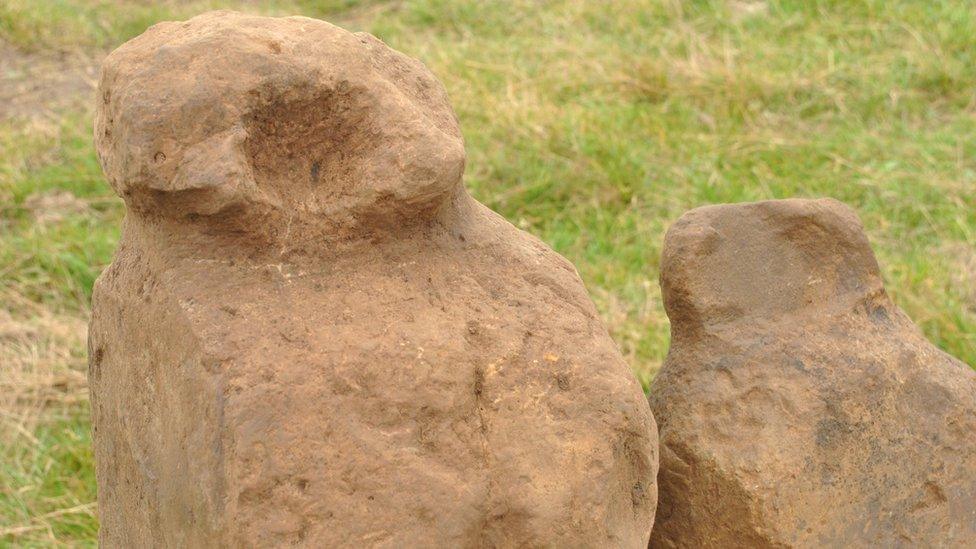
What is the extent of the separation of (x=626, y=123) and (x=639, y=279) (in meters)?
0.95

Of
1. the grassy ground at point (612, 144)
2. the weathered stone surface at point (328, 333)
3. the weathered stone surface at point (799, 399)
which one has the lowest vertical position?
the grassy ground at point (612, 144)

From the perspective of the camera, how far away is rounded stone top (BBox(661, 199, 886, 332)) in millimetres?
2074

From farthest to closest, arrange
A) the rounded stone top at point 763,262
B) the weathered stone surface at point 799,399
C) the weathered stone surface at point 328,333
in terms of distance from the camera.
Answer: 1. the rounded stone top at point 763,262
2. the weathered stone surface at point 799,399
3. the weathered stone surface at point 328,333

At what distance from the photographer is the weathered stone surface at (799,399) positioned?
6.43ft

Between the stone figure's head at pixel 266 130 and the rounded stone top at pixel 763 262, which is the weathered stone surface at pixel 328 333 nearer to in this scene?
the stone figure's head at pixel 266 130

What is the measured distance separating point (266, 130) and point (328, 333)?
0.27 metres

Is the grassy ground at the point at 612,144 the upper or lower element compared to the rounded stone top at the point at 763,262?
lower

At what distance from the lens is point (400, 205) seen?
1.66 m

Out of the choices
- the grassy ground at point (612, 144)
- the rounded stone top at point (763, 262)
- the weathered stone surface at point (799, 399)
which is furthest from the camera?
the grassy ground at point (612, 144)

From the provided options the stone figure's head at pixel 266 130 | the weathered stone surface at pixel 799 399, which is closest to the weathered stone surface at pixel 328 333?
the stone figure's head at pixel 266 130

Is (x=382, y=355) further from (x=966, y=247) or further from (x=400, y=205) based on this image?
(x=966, y=247)

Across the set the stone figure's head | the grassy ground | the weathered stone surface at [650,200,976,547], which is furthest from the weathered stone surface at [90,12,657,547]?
the grassy ground

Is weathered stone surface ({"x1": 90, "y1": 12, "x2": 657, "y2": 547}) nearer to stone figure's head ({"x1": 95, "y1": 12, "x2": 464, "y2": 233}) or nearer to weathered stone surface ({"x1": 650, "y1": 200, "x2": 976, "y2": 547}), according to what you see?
stone figure's head ({"x1": 95, "y1": 12, "x2": 464, "y2": 233})

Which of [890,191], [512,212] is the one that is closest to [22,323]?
[512,212]
